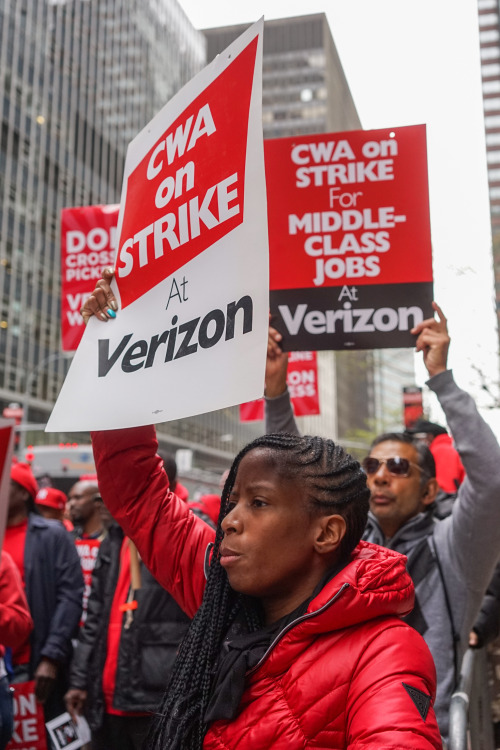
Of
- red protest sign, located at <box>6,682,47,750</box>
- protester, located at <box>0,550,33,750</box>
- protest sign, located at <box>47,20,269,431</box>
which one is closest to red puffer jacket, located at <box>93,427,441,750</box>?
protest sign, located at <box>47,20,269,431</box>

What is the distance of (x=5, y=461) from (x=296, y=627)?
5.23 ft

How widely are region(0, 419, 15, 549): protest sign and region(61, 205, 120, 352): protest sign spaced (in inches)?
154

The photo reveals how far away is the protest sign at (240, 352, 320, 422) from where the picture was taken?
937 cm

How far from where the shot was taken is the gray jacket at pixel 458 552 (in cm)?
279

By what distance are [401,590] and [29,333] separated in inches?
1753

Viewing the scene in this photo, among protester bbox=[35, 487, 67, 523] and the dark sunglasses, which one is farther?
protester bbox=[35, 487, 67, 523]

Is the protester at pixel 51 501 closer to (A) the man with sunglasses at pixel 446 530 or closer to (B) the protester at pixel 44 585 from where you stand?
(B) the protester at pixel 44 585

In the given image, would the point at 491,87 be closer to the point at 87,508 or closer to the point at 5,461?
the point at 87,508

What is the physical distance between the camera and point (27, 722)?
4.16m

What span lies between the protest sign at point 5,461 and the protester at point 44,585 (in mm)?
1765

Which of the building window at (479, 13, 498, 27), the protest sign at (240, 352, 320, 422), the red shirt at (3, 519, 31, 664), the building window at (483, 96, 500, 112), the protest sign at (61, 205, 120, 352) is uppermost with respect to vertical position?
the building window at (479, 13, 498, 27)

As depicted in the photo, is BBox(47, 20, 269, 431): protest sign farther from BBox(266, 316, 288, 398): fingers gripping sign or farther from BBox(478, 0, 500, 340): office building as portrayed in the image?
BBox(478, 0, 500, 340): office building

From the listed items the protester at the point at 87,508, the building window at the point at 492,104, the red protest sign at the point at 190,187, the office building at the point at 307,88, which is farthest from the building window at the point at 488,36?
the red protest sign at the point at 190,187

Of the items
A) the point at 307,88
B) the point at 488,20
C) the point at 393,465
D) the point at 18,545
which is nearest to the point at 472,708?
the point at 393,465
